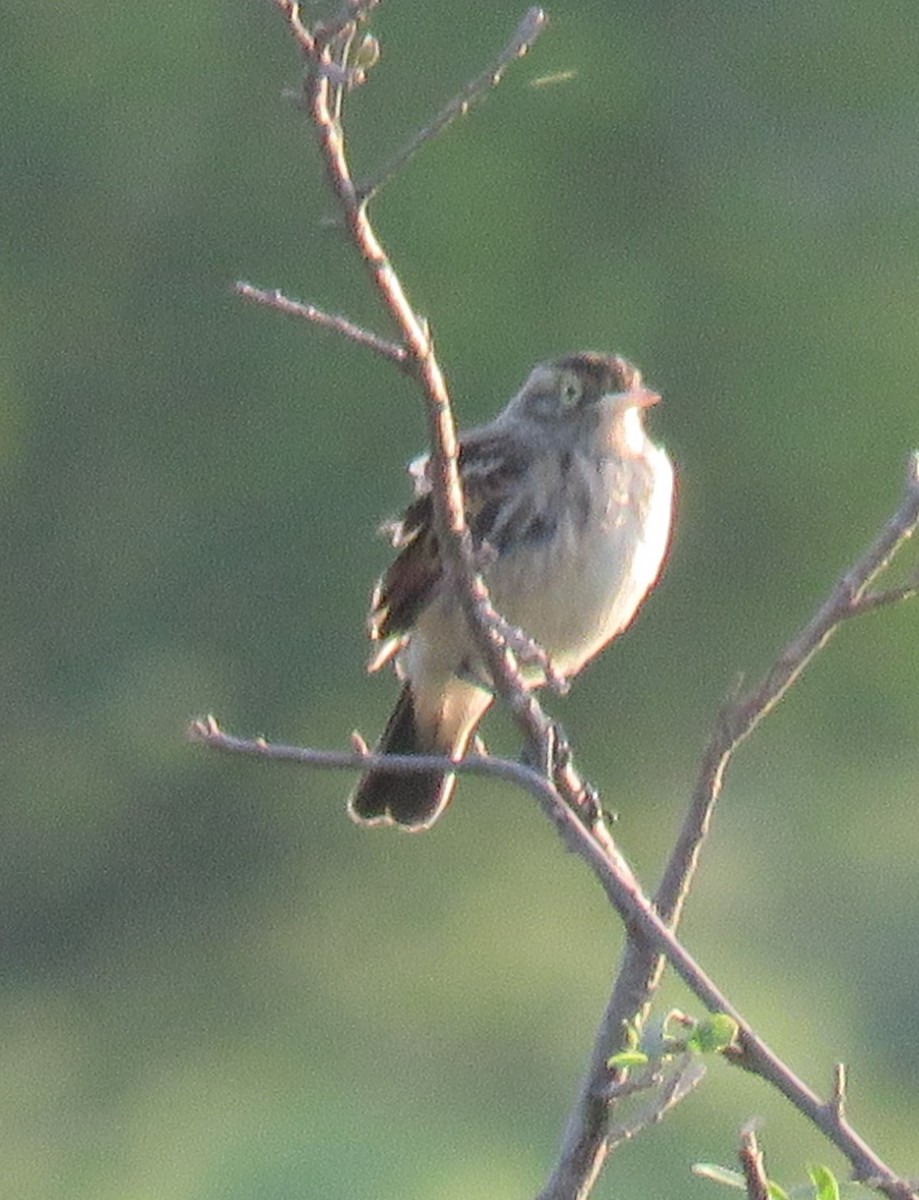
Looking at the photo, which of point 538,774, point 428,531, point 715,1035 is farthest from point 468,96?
point 428,531

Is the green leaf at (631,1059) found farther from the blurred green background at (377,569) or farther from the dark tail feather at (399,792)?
the blurred green background at (377,569)

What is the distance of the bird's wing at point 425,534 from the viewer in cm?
346

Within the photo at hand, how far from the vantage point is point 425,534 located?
3.48 m

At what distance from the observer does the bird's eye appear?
361 cm

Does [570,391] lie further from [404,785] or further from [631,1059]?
[631,1059]

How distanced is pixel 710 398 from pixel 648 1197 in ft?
7.48

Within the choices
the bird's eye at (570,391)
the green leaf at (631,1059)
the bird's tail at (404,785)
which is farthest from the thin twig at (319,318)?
the bird's tail at (404,785)

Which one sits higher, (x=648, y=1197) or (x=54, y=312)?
(x=54, y=312)

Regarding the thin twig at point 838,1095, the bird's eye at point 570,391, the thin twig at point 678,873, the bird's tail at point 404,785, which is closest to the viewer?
the thin twig at point 838,1095

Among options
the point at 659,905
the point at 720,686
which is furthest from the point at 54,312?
the point at 659,905

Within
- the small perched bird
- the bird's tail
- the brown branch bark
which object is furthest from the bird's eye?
the brown branch bark

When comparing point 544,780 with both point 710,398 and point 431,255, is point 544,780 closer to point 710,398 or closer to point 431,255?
point 431,255

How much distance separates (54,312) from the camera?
431 inches

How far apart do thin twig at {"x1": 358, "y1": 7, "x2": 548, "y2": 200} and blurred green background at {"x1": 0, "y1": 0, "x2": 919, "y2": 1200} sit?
6.99m
